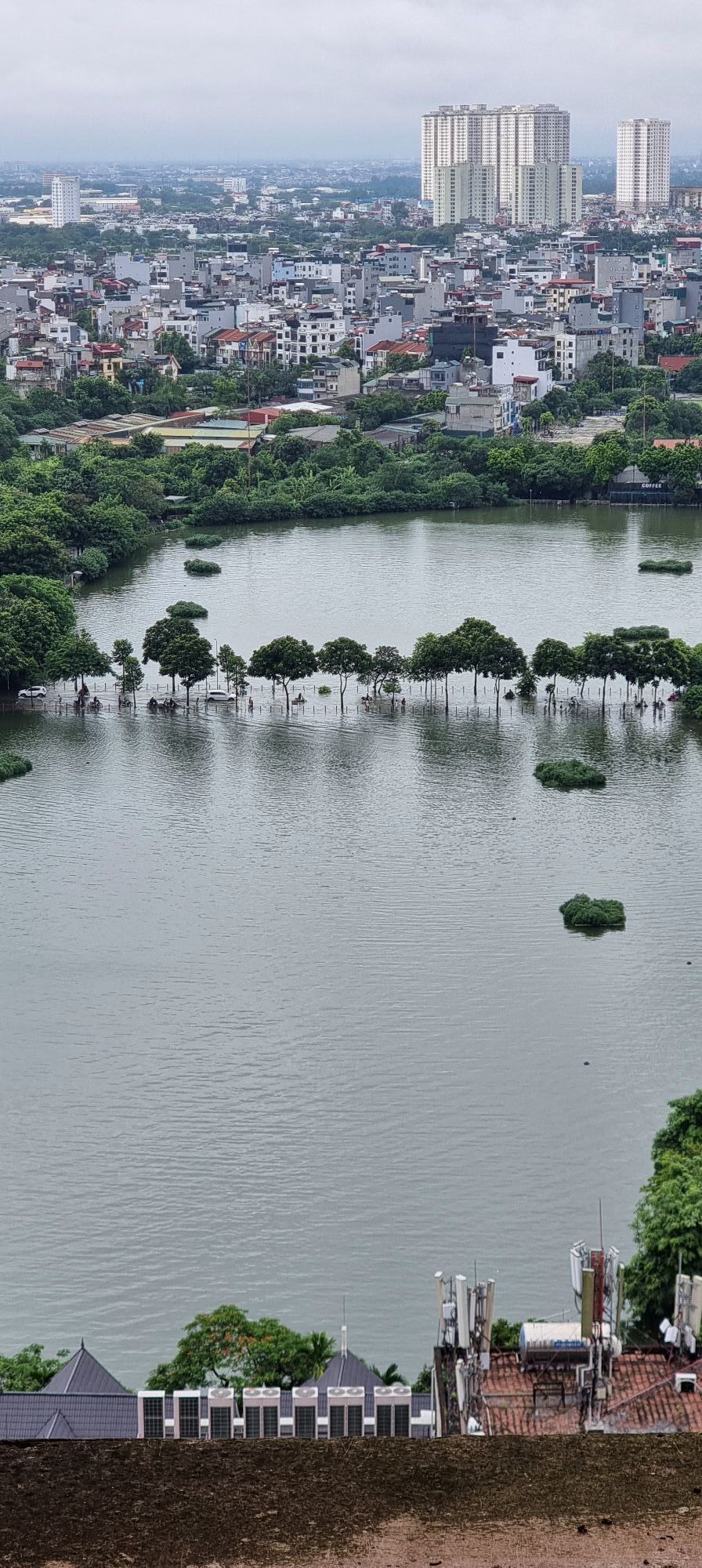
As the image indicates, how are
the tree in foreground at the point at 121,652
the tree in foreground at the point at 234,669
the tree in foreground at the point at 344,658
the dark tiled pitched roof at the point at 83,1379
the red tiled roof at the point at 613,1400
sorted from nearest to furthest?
the red tiled roof at the point at 613,1400, the dark tiled pitched roof at the point at 83,1379, the tree in foreground at the point at 344,658, the tree in foreground at the point at 234,669, the tree in foreground at the point at 121,652

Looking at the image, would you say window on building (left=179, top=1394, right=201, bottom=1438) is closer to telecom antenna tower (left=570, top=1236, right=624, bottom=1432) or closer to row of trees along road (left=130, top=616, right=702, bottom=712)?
telecom antenna tower (left=570, top=1236, right=624, bottom=1432)

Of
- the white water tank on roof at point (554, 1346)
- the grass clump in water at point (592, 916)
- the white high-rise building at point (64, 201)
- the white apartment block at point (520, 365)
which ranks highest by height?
the white high-rise building at point (64, 201)

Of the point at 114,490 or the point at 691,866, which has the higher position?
the point at 114,490

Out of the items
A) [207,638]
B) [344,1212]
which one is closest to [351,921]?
[344,1212]

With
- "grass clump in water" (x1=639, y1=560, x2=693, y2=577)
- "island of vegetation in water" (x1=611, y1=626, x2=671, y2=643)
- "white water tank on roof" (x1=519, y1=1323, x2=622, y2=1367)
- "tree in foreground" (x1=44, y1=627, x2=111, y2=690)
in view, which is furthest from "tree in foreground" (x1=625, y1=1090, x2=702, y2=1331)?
"grass clump in water" (x1=639, y1=560, x2=693, y2=577)

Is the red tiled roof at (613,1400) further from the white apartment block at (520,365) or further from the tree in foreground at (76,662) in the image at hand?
the white apartment block at (520,365)

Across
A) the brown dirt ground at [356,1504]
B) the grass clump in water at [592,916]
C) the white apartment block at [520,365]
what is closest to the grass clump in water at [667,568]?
the grass clump in water at [592,916]

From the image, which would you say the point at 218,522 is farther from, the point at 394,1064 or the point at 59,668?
the point at 394,1064
